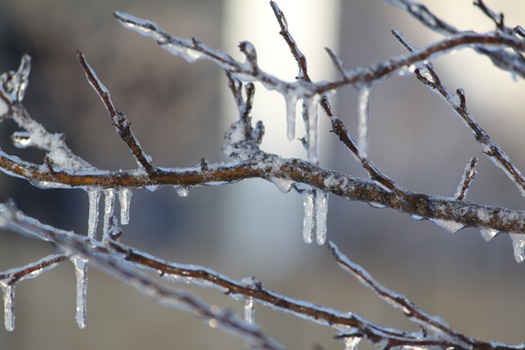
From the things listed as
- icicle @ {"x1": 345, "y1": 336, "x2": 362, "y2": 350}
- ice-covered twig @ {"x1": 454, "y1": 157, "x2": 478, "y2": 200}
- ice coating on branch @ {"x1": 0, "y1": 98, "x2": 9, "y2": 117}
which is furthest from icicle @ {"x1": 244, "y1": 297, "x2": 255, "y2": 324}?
ice coating on branch @ {"x1": 0, "y1": 98, "x2": 9, "y2": 117}

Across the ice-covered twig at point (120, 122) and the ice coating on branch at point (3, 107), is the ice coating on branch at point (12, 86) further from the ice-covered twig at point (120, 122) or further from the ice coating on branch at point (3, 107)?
the ice-covered twig at point (120, 122)

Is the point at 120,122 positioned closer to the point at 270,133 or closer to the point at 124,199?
the point at 124,199

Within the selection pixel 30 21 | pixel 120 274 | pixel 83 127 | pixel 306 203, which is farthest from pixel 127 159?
pixel 120 274

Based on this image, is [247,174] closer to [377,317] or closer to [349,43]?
[377,317]

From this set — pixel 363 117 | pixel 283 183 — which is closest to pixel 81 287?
pixel 283 183

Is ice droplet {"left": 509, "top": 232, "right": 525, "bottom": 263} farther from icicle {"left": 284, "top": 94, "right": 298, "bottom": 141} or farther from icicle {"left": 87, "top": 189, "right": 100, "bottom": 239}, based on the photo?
icicle {"left": 87, "top": 189, "right": 100, "bottom": 239}

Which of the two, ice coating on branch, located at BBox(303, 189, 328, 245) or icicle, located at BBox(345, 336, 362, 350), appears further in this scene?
ice coating on branch, located at BBox(303, 189, 328, 245)

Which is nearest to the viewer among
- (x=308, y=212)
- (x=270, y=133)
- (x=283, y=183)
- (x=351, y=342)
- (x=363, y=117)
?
(x=363, y=117)

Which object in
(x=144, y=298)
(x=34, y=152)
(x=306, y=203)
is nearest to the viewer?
(x=306, y=203)
